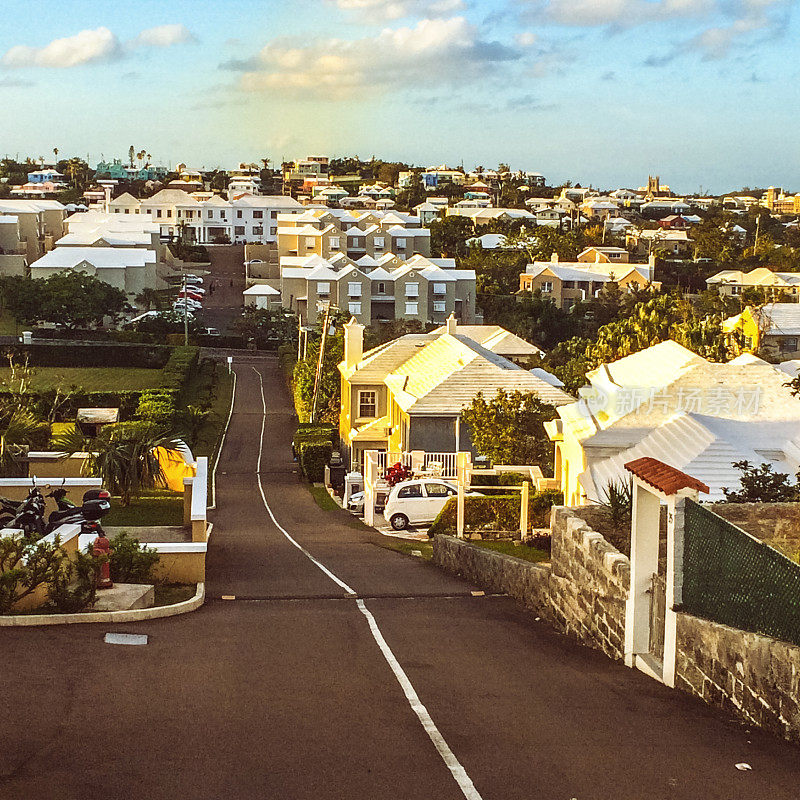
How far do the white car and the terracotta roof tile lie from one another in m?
19.3

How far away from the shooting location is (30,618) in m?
12.3

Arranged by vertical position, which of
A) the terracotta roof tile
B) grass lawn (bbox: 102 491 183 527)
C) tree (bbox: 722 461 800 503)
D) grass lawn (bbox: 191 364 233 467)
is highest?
the terracotta roof tile

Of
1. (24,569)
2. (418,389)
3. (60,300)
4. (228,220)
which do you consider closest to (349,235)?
(228,220)

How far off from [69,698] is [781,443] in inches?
767

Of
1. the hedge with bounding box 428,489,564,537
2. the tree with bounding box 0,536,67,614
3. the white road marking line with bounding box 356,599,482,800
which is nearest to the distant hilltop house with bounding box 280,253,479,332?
the hedge with bounding box 428,489,564,537

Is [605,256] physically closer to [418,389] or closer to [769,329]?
[769,329]

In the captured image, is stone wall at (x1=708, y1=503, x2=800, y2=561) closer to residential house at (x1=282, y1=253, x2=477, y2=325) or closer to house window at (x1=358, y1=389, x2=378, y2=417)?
house window at (x1=358, y1=389, x2=378, y2=417)

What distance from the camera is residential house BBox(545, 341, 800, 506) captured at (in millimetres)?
24906

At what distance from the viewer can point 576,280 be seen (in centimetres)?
10869

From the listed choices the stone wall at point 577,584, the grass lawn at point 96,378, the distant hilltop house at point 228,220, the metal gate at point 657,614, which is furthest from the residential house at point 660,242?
the metal gate at point 657,614

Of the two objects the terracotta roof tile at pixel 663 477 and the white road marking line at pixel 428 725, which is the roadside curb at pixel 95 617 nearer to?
the white road marking line at pixel 428 725

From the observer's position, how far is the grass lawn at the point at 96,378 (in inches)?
2515

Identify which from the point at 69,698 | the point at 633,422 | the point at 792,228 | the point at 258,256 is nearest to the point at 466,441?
the point at 633,422

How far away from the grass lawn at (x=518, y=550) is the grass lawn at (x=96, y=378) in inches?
1575
